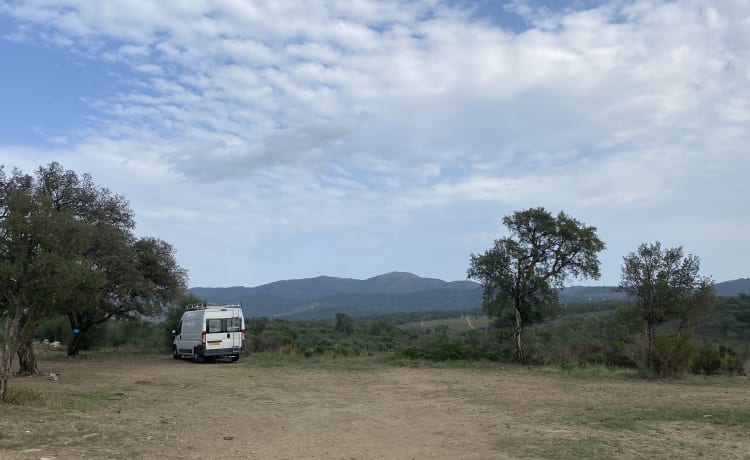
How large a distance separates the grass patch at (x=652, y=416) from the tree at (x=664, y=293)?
8.30 meters

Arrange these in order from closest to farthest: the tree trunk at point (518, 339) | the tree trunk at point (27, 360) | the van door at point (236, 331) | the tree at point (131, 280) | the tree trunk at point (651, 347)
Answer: the tree trunk at point (27, 360)
the tree trunk at point (651, 347)
the tree at point (131, 280)
the van door at point (236, 331)
the tree trunk at point (518, 339)

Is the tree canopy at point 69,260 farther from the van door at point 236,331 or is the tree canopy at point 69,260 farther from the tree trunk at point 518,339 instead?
the tree trunk at point 518,339

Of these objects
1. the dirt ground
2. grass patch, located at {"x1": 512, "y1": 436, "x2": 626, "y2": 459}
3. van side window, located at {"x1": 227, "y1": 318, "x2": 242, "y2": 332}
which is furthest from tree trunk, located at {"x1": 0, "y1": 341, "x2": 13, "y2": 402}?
van side window, located at {"x1": 227, "y1": 318, "x2": 242, "y2": 332}

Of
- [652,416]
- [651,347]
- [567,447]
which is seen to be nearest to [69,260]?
[567,447]

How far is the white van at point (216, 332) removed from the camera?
2533 centimetres

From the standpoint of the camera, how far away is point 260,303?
146500 mm

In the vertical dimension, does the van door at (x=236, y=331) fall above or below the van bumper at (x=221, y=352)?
above

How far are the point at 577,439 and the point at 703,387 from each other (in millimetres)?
10461

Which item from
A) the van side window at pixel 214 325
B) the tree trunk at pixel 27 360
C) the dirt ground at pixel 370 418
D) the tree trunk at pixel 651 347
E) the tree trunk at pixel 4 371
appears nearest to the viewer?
the dirt ground at pixel 370 418

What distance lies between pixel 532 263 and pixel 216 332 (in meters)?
14.3

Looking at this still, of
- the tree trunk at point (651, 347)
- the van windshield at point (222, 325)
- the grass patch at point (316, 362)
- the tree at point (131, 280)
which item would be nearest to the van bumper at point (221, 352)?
the grass patch at point (316, 362)

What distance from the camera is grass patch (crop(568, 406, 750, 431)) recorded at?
10617mm

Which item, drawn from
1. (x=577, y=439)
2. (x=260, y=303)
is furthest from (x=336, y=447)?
(x=260, y=303)

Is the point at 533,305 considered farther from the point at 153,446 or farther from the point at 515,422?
the point at 153,446
